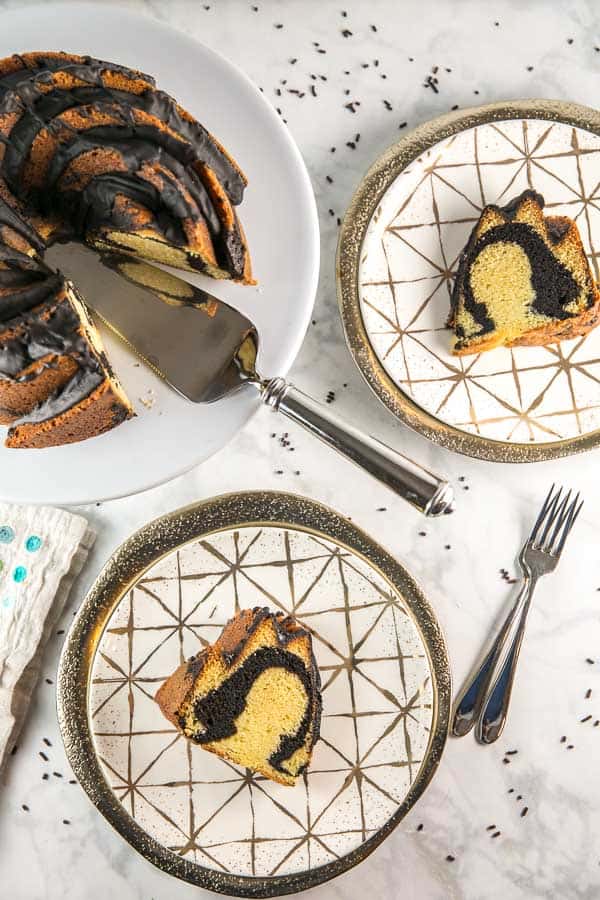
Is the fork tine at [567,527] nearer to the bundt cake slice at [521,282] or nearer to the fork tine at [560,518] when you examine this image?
the fork tine at [560,518]

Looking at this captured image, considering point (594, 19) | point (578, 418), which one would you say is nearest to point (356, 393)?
point (578, 418)

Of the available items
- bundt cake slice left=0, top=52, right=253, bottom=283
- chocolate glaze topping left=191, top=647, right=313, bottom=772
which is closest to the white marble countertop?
chocolate glaze topping left=191, top=647, right=313, bottom=772

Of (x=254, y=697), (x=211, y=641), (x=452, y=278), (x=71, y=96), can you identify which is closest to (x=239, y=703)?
(x=254, y=697)

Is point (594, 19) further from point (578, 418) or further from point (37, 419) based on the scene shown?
point (37, 419)

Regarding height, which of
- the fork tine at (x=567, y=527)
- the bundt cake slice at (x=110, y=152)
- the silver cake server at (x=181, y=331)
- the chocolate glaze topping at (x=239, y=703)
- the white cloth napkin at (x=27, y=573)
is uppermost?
the bundt cake slice at (x=110, y=152)

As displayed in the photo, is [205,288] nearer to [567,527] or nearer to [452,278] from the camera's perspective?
[452,278]

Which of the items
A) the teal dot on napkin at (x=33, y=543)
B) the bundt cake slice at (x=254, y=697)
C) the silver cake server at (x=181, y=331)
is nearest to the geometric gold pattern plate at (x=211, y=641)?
the bundt cake slice at (x=254, y=697)
